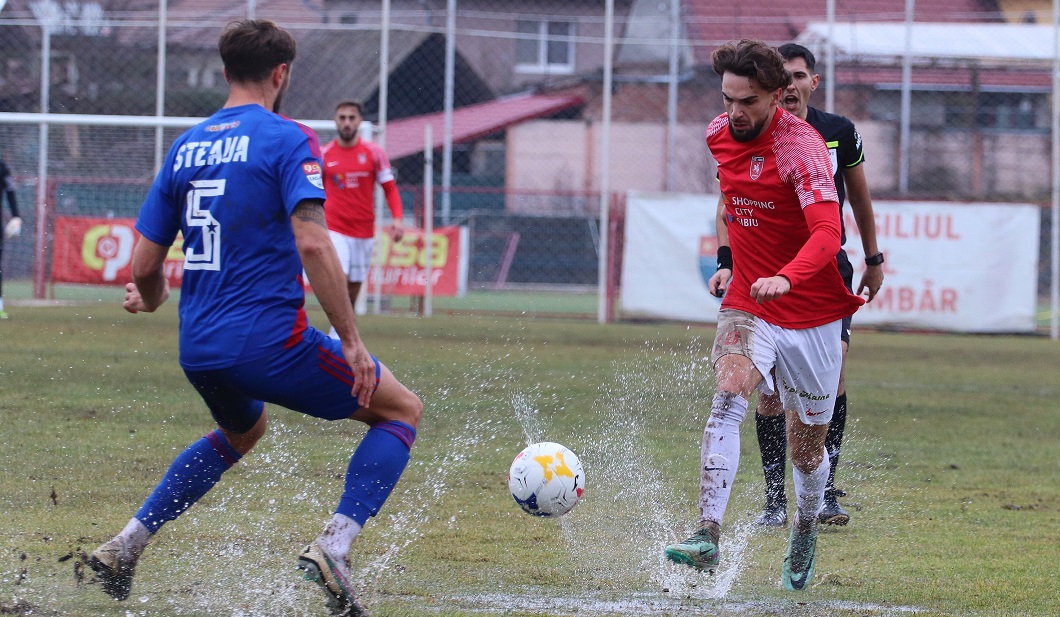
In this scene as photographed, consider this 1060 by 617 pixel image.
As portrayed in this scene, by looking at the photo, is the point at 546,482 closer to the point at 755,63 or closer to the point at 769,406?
the point at 769,406

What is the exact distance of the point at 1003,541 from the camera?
5.07 meters

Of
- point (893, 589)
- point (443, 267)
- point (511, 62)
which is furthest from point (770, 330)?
point (511, 62)

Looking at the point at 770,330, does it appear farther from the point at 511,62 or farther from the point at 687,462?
the point at 511,62

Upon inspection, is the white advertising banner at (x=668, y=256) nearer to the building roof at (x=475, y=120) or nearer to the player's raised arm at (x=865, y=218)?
the building roof at (x=475, y=120)

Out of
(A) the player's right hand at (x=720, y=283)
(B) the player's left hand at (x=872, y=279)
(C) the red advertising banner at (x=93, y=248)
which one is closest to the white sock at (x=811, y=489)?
(A) the player's right hand at (x=720, y=283)

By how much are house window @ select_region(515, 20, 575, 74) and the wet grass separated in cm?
1358

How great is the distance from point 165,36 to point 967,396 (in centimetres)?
1173

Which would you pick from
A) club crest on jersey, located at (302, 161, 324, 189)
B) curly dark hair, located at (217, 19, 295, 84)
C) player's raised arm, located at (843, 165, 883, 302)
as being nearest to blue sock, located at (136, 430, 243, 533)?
club crest on jersey, located at (302, 161, 324, 189)

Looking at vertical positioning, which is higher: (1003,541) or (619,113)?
(619,113)

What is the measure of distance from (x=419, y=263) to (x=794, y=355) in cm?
1332

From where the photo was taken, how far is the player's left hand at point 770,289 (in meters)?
3.80

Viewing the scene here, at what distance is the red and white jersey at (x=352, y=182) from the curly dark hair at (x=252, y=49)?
727cm

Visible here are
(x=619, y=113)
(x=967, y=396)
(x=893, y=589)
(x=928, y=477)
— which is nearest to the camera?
(x=893, y=589)

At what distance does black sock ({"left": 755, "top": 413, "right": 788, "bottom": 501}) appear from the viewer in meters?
5.46
